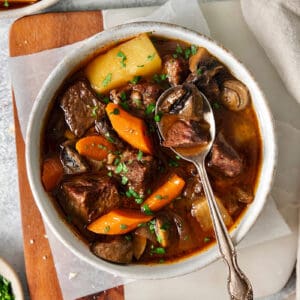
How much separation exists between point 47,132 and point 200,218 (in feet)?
3.22

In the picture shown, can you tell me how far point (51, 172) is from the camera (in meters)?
3.28

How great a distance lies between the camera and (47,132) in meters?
3.31

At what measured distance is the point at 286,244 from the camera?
11.9 feet

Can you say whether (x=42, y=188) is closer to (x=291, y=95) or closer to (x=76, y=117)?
(x=76, y=117)

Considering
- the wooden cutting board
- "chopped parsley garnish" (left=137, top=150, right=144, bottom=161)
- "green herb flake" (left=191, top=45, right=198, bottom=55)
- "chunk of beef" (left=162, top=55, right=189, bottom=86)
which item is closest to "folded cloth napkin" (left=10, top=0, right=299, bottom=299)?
the wooden cutting board

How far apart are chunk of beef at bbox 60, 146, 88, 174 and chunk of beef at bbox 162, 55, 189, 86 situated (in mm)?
A: 660

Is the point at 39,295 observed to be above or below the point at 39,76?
below

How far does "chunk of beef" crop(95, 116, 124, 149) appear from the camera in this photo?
3.25 meters

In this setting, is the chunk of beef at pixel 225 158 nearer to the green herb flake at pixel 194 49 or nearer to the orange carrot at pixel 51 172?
the green herb flake at pixel 194 49

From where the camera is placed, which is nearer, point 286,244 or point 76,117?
point 76,117

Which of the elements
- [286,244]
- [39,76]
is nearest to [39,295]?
[39,76]

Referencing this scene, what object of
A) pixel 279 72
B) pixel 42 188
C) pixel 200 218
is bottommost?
pixel 200 218

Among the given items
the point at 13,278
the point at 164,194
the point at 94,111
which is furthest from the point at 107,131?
the point at 13,278

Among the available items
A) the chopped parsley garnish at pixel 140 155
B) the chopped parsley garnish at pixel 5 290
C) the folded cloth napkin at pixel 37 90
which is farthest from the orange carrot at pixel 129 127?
the chopped parsley garnish at pixel 5 290
